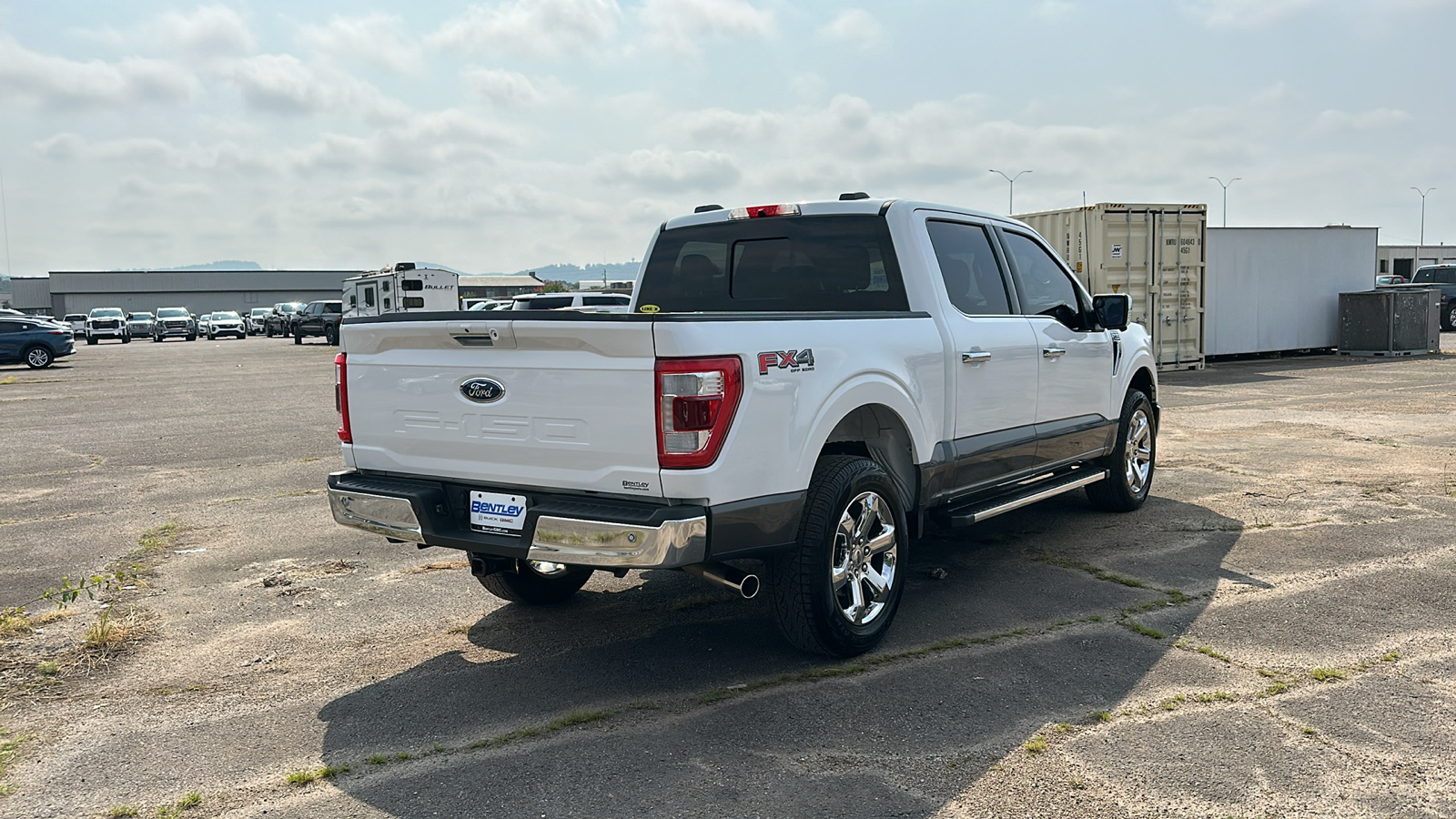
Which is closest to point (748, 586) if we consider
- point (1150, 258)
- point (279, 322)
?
point (1150, 258)

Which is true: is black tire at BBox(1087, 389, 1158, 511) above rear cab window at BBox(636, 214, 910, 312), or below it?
below

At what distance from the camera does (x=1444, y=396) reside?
50.3 ft

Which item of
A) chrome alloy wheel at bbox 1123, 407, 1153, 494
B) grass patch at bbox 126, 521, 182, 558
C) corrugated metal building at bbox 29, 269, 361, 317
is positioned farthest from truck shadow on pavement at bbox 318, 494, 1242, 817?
corrugated metal building at bbox 29, 269, 361, 317

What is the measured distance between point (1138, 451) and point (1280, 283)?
1792cm

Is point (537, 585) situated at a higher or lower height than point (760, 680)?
higher

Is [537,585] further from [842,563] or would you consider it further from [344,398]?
[842,563]

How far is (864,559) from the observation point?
4922mm

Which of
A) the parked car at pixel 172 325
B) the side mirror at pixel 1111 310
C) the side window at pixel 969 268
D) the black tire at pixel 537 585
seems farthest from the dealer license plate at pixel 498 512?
the parked car at pixel 172 325

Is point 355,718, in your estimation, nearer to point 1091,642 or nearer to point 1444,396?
point 1091,642

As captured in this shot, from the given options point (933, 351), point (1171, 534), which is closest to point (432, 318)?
point (933, 351)

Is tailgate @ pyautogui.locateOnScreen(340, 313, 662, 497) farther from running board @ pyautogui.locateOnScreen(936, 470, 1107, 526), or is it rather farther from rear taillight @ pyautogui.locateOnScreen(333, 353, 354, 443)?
running board @ pyautogui.locateOnScreen(936, 470, 1107, 526)

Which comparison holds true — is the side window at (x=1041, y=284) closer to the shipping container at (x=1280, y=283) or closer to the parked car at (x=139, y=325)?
the shipping container at (x=1280, y=283)

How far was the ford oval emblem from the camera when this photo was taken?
442cm

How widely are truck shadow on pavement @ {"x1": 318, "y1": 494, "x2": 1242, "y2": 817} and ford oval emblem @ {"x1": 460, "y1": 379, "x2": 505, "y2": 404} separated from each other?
47.2 inches
